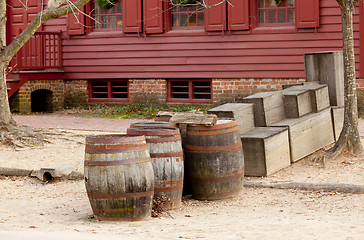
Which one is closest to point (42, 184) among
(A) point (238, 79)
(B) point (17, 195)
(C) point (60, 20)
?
(B) point (17, 195)

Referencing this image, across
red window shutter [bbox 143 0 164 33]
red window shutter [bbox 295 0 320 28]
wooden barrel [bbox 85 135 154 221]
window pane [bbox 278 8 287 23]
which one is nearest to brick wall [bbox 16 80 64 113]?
red window shutter [bbox 143 0 164 33]

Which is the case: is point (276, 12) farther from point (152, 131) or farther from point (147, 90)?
point (152, 131)

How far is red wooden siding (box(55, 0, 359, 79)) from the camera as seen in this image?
Answer: 1414 cm

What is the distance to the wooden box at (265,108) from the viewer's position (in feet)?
28.8

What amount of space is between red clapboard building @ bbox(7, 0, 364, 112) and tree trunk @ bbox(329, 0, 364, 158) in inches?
179

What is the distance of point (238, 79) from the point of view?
15.0 m

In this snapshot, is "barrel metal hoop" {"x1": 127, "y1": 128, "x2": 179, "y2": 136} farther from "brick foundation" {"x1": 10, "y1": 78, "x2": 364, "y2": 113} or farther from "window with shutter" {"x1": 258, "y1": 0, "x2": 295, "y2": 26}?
"window with shutter" {"x1": 258, "y1": 0, "x2": 295, "y2": 26}

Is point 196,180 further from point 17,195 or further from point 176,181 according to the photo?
point 17,195

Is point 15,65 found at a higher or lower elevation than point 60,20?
lower

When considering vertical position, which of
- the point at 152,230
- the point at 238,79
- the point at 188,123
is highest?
the point at 238,79

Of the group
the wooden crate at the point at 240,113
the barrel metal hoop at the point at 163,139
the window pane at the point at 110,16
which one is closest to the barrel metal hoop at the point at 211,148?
the barrel metal hoop at the point at 163,139

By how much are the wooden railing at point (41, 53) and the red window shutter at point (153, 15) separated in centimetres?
254

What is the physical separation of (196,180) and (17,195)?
2174mm

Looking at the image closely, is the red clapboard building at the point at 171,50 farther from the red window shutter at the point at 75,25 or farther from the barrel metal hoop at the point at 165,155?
the barrel metal hoop at the point at 165,155
